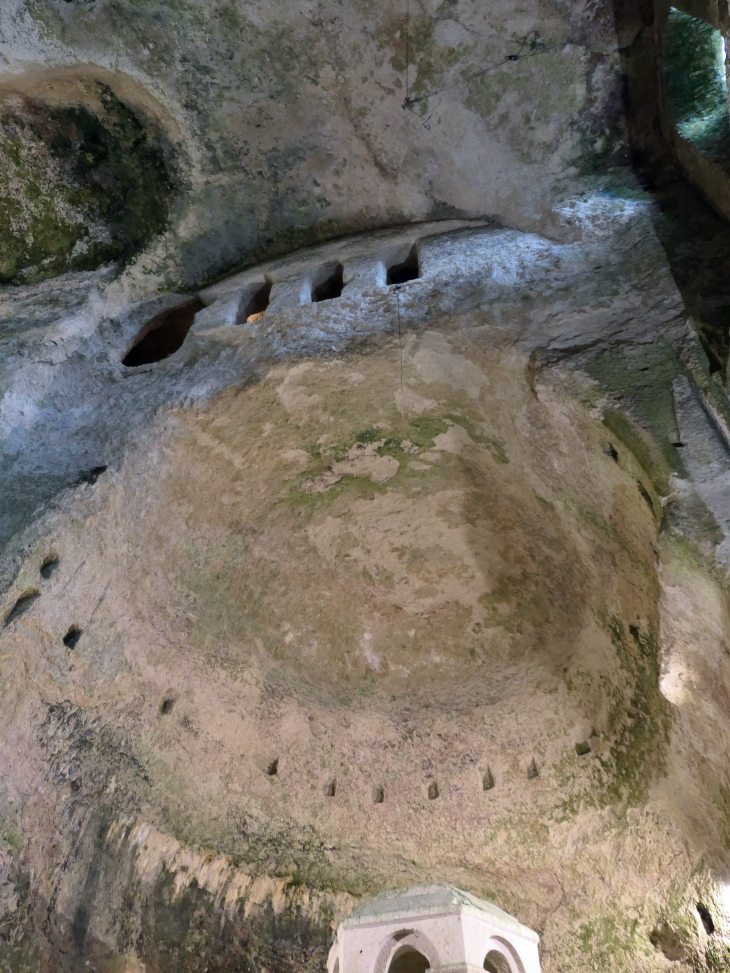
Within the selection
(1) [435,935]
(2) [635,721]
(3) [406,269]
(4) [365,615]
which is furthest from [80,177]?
(1) [435,935]

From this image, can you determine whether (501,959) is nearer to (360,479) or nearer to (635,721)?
(635,721)

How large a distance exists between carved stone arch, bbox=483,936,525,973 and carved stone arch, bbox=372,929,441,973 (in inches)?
9.5

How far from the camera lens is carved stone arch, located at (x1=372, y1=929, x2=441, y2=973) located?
7.67 feet

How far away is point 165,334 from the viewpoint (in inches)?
224

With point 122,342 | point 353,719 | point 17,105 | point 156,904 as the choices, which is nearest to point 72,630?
point 156,904

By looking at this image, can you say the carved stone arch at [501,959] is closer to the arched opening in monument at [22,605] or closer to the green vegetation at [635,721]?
the green vegetation at [635,721]

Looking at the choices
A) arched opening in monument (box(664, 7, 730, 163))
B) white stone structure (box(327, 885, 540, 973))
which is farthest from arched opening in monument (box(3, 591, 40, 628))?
arched opening in monument (box(664, 7, 730, 163))

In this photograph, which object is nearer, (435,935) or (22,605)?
(435,935)

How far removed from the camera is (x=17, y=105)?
16.1 ft

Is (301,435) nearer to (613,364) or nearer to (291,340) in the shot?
(291,340)

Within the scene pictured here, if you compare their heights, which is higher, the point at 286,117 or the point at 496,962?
the point at 286,117

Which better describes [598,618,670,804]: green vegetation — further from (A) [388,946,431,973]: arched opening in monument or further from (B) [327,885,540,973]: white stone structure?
(A) [388,946,431,973]: arched opening in monument

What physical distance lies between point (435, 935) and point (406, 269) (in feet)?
12.6

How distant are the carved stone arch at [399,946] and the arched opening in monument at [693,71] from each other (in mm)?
4152
